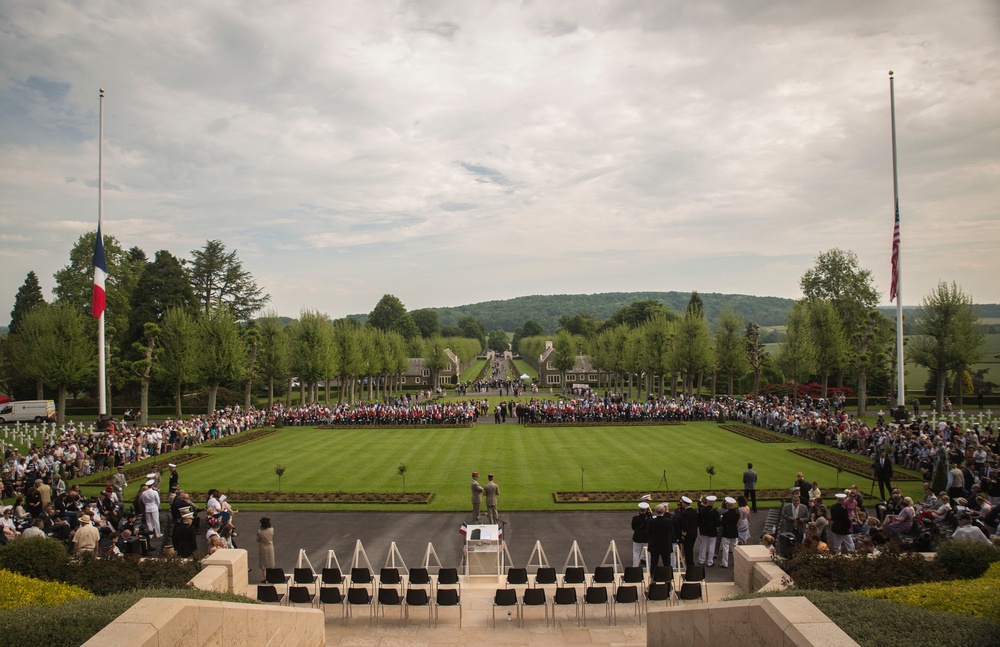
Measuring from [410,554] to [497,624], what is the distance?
5347 millimetres

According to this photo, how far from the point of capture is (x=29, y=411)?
49531mm

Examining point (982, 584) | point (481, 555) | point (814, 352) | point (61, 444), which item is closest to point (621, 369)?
point (814, 352)

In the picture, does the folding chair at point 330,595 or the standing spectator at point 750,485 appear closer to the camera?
the folding chair at point 330,595

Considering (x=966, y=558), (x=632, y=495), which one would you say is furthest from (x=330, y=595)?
(x=632, y=495)

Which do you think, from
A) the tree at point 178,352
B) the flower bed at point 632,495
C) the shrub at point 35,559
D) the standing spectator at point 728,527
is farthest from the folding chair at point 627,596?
the tree at point 178,352

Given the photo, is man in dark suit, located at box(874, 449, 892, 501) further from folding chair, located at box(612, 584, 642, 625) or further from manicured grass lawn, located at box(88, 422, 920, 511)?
folding chair, located at box(612, 584, 642, 625)

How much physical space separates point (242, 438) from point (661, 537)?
31.6 m

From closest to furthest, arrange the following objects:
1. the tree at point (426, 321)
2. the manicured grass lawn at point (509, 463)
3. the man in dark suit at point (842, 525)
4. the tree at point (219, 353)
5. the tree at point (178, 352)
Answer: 1. the man in dark suit at point (842, 525)
2. the manicured grass lawn at point (509, 463)
3. the tree at point (219, 353)
4. the tree at point (178, 352)
5. the tree at point (426, 321)

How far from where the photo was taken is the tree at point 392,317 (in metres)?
134

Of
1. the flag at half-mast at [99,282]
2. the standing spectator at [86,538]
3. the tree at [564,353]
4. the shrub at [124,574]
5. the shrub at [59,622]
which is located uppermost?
the flag at half-mast at [99,282]

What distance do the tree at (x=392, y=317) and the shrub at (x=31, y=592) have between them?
124814 millimetres

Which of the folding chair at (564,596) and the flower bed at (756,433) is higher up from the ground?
the folding chair at (564,596)

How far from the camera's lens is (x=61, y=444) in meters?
29.2

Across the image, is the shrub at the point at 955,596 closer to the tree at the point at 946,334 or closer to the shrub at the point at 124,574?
the shrub at the point at 124,574
